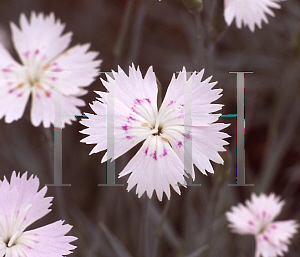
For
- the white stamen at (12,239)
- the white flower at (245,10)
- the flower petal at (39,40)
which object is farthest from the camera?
the flower petal at (39,40)

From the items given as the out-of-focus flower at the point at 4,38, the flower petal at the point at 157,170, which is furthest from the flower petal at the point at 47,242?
the out-of-focus flower at the point at 4,38

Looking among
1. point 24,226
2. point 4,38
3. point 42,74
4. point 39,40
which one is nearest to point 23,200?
point 24,226

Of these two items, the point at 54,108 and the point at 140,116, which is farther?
the point at 54,108

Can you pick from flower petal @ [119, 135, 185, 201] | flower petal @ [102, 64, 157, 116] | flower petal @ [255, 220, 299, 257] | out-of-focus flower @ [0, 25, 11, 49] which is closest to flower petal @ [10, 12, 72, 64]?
flower petal @ [102, 64, 157, 116]

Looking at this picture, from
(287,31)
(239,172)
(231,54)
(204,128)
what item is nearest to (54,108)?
(204,128)

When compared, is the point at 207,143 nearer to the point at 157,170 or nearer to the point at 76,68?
the point at 157,170

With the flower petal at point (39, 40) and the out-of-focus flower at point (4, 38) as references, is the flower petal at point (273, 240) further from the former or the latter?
the out-of-focus flower at point (4, 38)

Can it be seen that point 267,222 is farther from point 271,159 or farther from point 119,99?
point 119,99
